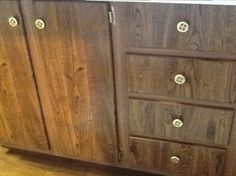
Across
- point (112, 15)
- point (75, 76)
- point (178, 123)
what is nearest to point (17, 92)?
point (75, 76)

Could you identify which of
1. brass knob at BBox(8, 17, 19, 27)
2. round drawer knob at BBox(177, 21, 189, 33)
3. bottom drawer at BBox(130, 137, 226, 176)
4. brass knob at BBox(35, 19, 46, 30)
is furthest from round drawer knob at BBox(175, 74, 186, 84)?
brass knob at BBox(8, 17, 19, 27)

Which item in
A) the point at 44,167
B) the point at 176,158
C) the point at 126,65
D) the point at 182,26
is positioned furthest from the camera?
the point at 44,167

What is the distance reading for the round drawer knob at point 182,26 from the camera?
91 cm

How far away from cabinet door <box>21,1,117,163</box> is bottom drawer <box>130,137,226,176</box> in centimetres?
12

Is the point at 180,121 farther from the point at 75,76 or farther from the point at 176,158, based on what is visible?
the point at 75,76

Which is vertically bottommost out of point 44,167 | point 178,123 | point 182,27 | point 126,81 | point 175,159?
point 44,167

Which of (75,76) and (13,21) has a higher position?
(13,21)

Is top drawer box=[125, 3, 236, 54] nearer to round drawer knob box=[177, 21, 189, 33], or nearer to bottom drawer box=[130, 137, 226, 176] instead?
round drawer knob box=[177, 21, 189, 33]

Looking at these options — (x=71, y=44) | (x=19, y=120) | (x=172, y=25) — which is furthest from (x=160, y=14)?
(x=19, y=120)

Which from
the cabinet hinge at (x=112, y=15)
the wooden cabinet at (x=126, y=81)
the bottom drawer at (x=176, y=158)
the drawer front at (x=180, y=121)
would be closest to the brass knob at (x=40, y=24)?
the wooden cabinet at (x=126, y=81)

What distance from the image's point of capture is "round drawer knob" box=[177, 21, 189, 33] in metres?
0.91

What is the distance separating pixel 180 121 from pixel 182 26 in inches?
14.3

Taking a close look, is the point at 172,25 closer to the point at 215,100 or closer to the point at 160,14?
the point at 160,14

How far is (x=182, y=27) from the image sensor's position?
3.01 feet
